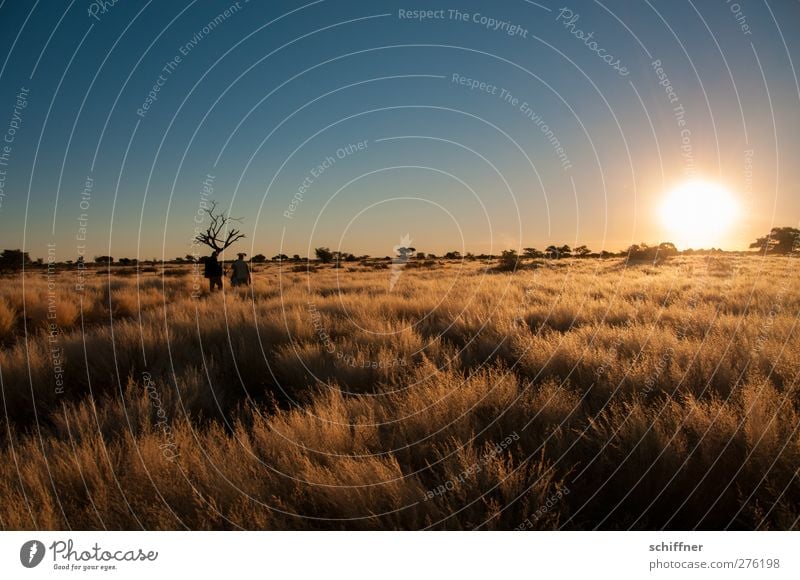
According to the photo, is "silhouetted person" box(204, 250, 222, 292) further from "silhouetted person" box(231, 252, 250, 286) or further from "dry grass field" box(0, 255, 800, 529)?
"dry grass field" box(0, 255, 800, 529)

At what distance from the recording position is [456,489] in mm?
2764

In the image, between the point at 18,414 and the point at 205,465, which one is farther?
the point at 18,414

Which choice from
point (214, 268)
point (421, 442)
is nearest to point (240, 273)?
point (214, 268)

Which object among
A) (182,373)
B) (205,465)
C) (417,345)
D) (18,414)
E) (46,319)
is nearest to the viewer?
(205,465)

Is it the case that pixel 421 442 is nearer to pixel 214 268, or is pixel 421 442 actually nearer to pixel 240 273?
pixel 214 268

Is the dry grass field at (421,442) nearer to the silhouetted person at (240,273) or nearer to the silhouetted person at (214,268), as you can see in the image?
the silhouetted person at (214,268)

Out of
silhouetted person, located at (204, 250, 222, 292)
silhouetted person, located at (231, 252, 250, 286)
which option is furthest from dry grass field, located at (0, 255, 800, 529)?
silhouetted person, located at (231, 252, 250, 286)

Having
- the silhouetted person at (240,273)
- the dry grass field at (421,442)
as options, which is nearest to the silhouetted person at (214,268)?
the silhouetted person at (240,273)

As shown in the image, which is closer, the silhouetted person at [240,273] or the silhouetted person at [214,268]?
the silhouetted person at [214,268]
